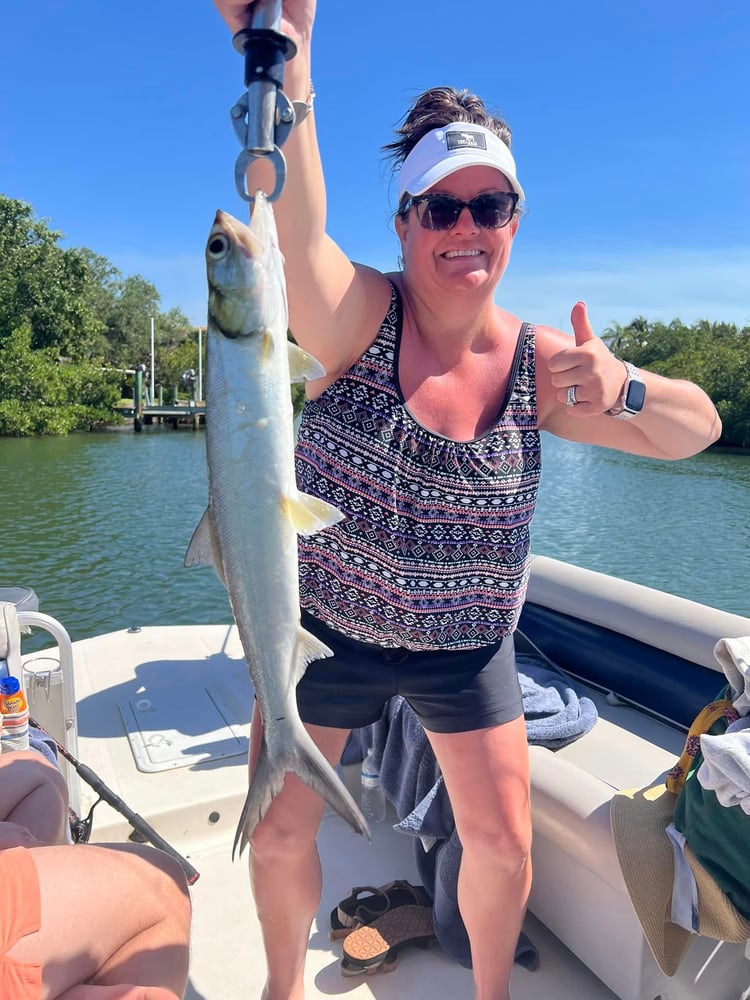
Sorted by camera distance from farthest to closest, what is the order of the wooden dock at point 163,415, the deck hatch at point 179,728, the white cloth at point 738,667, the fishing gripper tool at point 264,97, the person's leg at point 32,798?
the wooden dock at point 163,415 → the deck hatch at point 179,728 → the white cloth at point 738,667 → the person's leg at point 32,798 → the fishing gripper tool at point 264,97

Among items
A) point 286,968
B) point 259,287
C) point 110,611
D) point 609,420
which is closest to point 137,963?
point 286,968

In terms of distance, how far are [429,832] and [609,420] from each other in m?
1.65

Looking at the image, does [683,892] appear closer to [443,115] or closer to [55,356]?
[443,115]

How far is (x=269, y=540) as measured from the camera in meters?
1.61

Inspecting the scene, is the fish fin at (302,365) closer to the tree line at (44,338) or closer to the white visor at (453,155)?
the white visor at (453,155)

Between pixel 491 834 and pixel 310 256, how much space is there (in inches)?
64.7

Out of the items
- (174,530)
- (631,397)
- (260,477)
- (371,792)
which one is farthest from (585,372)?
(174,530)

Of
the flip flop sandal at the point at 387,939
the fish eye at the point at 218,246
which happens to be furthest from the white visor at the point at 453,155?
the flip flop sandal at the point at 387,939

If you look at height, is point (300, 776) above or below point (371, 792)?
above

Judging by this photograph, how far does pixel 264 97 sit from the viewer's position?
1.35 meters

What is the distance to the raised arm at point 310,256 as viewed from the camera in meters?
1.54

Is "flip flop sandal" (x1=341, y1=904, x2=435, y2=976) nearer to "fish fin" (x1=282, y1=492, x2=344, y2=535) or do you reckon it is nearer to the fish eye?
"fish fin" (x1=282, y1=492, x2=344, y2=535)

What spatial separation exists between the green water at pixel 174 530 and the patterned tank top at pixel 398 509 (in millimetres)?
10736

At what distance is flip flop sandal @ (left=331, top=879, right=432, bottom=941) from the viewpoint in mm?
2850
